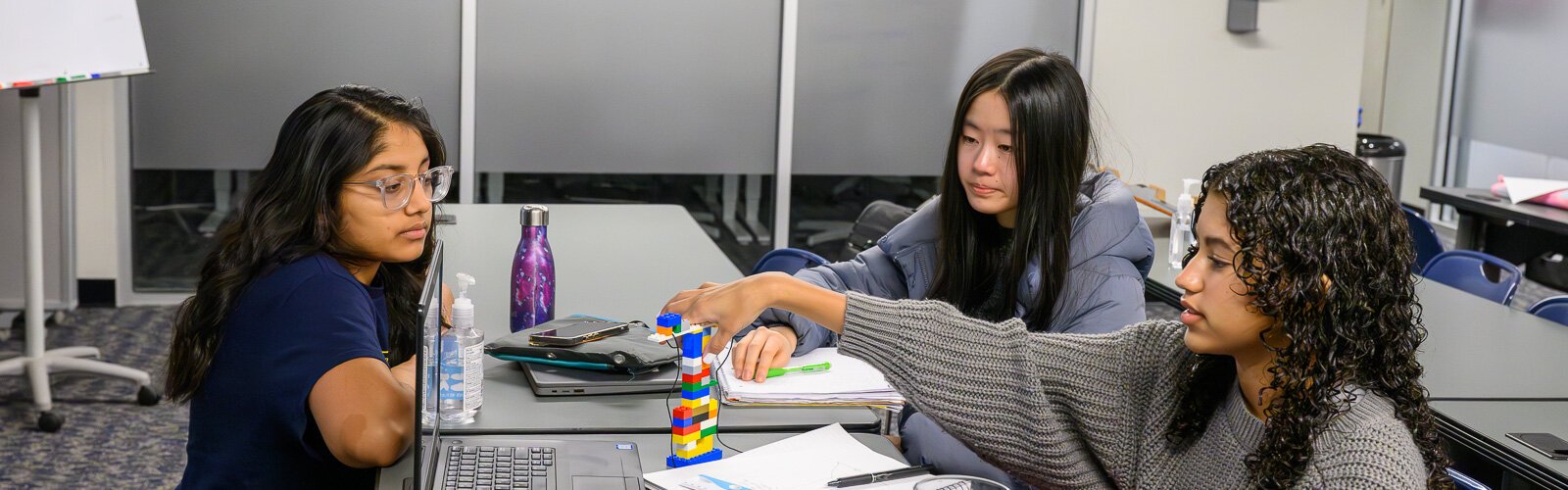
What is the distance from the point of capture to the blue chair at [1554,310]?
3.07m

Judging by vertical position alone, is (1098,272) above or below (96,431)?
above

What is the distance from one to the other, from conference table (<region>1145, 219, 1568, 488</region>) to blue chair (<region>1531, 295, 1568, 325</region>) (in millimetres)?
138

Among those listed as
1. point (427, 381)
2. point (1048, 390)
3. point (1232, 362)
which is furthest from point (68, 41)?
point (1232, 362)

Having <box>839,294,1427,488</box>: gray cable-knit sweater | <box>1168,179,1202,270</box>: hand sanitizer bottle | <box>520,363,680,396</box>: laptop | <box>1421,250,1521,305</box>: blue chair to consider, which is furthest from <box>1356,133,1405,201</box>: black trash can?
<box>839,294,1427,488</box>: gray cable-knit sweater

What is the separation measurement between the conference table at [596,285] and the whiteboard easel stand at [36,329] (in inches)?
43.9

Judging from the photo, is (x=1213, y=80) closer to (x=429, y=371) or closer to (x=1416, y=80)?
(x=1416, y=80)

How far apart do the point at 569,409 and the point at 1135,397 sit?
2.60 feet

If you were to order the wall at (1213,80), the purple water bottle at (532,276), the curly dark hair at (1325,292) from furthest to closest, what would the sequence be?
the wall at (1213,80)
the purple water bottle at (532,276)
the curly dark hair at (1325,292)

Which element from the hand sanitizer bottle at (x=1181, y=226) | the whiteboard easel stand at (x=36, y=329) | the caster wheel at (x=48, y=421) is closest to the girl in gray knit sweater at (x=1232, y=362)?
the hand sanitizer bottle at (x=1181, y=226)

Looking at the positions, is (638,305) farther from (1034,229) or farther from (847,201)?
(847,201)

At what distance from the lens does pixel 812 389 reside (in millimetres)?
1824

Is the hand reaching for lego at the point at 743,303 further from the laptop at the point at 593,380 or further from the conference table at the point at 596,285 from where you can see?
the laptop at the point at 593,380

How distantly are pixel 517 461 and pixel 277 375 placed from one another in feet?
1.00

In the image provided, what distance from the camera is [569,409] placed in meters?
1.81
